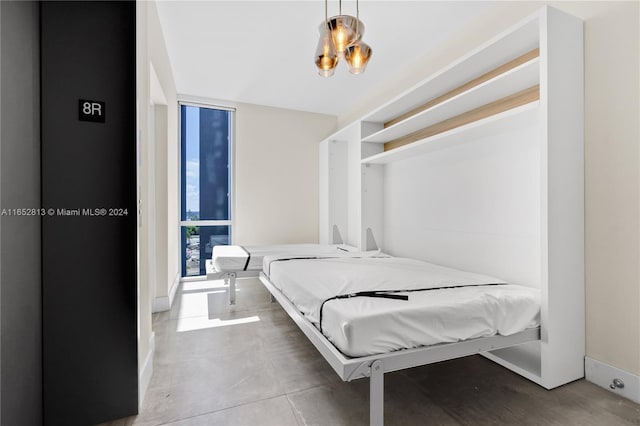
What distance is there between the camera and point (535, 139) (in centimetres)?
204

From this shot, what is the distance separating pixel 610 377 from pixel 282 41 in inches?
134

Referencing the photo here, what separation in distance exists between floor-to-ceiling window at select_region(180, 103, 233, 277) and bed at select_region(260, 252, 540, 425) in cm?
281

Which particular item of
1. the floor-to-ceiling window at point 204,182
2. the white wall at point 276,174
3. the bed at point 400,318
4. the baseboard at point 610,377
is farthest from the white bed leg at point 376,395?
A: the floor-to-ceiling window at point 204,182

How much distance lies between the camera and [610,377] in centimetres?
164

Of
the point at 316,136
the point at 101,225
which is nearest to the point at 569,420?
the point at 101,225

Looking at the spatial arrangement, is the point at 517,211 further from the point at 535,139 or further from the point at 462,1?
the point at 462,1

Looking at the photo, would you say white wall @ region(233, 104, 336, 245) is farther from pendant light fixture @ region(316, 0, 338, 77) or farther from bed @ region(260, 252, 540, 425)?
pendant light fixture @ region(316, 0, 338, 77)

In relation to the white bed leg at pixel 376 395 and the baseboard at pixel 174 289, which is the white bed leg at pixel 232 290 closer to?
the baseboard at pixel 174 289

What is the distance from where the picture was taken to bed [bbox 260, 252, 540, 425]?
1278 mm

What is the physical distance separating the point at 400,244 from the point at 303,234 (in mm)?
1805

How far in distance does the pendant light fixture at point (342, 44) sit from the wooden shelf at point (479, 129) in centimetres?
91

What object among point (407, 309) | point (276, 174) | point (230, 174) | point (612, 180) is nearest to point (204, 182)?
point (230, 174)

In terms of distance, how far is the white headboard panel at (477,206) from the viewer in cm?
209

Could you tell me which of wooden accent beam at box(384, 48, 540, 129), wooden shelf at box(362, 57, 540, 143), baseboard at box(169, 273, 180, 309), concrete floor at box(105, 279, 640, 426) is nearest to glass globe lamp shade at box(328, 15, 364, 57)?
wooden shelf at box(362, 57, 540, 143)
